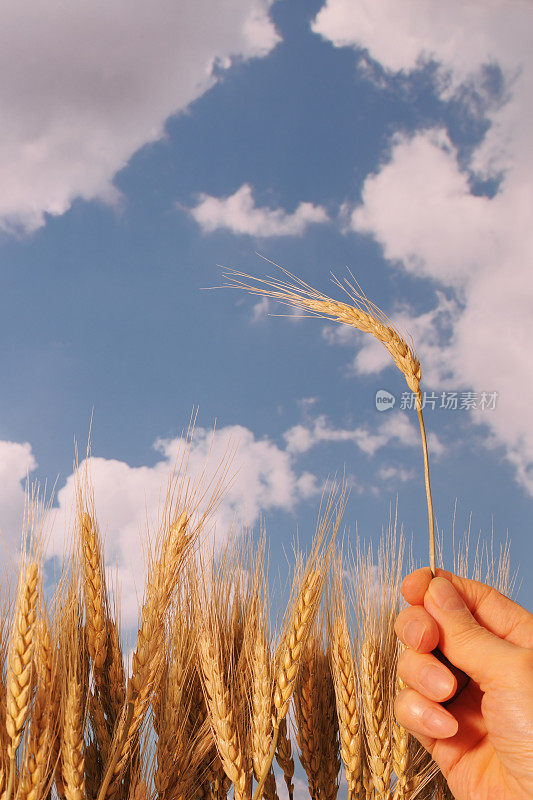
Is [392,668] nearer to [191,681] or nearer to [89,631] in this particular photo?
[191,681]

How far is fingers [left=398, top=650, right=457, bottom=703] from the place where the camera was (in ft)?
6.02

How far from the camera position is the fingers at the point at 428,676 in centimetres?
184

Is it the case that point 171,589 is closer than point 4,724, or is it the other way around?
point 4,724

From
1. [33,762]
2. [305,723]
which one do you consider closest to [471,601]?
[305,723]

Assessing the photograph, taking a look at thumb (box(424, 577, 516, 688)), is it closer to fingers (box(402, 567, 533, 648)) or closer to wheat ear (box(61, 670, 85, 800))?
fingers (box(402, 567, 533, 648))

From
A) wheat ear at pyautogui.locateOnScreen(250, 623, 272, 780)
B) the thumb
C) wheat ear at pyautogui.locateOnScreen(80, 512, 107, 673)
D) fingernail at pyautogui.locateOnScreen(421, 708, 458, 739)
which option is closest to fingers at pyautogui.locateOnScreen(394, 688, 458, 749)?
fingernail at pyautogui.locateOnScreen(421, 708, 458, 739)

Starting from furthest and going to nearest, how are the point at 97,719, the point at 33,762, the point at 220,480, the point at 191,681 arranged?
1. the point at 220,480
2. the point at 191,681
3. the point at 97,719
4. the point at 33,762

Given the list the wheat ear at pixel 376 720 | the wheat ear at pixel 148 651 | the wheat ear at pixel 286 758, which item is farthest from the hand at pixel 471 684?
the wheat ear at pixel 148 651

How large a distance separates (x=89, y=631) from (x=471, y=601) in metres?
1.26

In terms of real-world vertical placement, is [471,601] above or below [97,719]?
above

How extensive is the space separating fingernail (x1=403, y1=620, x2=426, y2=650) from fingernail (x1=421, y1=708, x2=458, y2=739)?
0.61ft

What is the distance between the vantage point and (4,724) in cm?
168

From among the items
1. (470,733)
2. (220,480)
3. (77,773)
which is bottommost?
(77,773)

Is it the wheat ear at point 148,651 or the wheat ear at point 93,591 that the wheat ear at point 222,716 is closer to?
the wheat ear at point 148,651
